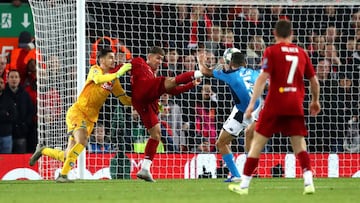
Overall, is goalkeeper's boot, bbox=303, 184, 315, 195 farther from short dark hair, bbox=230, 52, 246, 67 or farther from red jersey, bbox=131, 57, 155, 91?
red jersey, bbox=131, 57, 155, 91

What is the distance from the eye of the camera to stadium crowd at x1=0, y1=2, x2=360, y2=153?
19969 millimetres

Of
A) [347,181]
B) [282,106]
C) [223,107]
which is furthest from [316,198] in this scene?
[223,107]

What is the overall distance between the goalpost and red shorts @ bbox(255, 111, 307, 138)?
660cm

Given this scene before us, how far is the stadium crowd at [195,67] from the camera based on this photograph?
20.0 m

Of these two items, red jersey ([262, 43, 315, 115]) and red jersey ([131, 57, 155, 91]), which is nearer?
red jersey ([262, 43, 315, 115])

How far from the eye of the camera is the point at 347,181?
659 inches

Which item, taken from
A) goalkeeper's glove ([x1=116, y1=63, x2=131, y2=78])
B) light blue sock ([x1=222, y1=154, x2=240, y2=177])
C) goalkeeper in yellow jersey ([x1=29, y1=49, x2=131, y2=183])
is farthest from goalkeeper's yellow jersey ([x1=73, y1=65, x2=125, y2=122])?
light blue sock ([x1=222, y1=154, x2=240, y2=177])

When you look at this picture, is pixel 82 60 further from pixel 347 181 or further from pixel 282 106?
pixel 282 106

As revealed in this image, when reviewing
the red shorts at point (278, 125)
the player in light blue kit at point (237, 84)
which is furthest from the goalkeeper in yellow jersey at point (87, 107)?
the red shorts at point (278, 125)

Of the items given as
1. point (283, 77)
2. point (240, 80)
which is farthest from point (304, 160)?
point (240, 80)

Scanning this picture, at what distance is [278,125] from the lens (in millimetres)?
12547

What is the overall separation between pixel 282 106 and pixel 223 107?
811 centimetres

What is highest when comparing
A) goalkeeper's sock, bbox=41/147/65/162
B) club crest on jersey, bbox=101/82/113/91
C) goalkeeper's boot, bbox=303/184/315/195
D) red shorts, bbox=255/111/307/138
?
club crest on jersey, bbox=101/82/113/91

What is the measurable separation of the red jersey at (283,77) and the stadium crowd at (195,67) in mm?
7557
